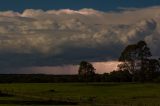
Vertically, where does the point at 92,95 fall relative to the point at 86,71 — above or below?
below

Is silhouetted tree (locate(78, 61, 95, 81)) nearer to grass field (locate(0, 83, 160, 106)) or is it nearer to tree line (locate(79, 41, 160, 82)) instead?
tree line (locate(79, 41, 160, 82))

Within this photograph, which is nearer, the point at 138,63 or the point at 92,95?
the point at 92,95

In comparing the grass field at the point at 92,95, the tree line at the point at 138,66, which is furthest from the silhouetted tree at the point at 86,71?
the grass field at the point at 92,95

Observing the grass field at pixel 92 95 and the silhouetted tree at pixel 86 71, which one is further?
the silhouetted tree at pixel 86 71

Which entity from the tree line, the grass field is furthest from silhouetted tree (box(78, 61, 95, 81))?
the grass field

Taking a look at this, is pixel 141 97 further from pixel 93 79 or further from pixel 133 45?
pixel 93 79

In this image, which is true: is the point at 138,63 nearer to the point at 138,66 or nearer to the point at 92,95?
the point at 138,66

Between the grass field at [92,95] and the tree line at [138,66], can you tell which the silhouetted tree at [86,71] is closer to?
the tree line at [138,66]

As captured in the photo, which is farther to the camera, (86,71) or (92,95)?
(86,71)

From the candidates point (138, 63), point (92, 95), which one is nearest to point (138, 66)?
point (138, 63)

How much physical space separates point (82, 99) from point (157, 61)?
79.5 m

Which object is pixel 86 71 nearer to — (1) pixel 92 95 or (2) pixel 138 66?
(2) pixel 138 66

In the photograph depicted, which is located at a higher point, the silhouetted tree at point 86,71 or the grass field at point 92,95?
the silhouetted tree at point 86,71

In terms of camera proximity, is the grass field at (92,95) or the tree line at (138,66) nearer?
the grass field at (92,95)
